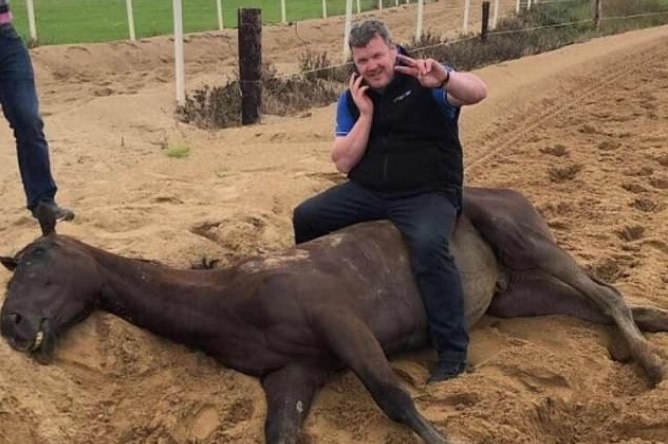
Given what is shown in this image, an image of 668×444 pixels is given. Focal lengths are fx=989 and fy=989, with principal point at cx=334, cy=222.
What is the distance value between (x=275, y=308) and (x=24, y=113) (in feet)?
9.28

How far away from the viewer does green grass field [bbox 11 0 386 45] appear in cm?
2395

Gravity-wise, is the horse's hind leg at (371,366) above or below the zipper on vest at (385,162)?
below

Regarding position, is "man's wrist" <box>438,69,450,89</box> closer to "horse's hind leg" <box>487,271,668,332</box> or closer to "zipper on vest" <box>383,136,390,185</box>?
"zipper on vest" <box>383,136,390,185</box>

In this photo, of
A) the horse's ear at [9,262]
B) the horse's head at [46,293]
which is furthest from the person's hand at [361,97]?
the horse's ear at [9,262]

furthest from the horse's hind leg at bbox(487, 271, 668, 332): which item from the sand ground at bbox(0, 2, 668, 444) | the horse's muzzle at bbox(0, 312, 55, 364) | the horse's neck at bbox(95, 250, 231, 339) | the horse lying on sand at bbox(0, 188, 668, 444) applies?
the horse's muzzle at bbox(0, 312, 55, 364)

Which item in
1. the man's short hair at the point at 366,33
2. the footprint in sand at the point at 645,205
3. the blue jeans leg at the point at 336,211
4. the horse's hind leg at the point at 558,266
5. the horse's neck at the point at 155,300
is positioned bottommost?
the footprint in sand at the point at 645,205

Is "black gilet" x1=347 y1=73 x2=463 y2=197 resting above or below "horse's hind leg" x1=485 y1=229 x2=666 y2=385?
above

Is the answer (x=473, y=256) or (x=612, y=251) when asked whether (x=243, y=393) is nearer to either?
(x=473, y=256)

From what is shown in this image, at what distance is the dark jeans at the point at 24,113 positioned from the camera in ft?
21.8

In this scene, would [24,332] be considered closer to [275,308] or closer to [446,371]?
[275,308]

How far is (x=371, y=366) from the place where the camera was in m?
4.62

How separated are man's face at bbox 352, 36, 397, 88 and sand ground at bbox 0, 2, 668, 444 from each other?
1.55m

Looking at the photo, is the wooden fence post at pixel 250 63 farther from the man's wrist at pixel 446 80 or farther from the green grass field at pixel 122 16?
the green grass field at pixel 122 16

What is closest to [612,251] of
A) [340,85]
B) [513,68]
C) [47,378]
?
[47,378]
